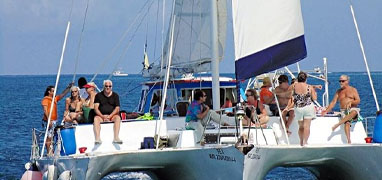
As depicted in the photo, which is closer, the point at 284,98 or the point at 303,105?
the point at 303,105

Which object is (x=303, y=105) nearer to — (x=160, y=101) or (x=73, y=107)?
(x=73, y=107)

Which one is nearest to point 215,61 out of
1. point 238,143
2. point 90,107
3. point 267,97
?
point 267,97

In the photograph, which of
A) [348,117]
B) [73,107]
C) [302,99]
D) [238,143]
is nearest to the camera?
[238,143]

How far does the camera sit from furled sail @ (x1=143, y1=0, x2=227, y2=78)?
21547mm

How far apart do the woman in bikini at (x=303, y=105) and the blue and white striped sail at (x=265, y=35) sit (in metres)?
0.54

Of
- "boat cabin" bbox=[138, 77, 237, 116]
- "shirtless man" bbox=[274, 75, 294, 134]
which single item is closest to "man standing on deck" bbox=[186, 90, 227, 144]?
"shirtless man" bbox=[274, 75, 294, 134]

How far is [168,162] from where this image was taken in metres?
18.5

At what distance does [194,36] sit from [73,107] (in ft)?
13.1

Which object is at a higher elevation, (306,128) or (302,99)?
(302,99)

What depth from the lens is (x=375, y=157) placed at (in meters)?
17.7

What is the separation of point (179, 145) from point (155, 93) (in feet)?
18.6

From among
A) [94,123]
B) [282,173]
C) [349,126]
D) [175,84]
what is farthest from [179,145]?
[282,173]

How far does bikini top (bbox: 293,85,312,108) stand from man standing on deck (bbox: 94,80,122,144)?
3.61 meters

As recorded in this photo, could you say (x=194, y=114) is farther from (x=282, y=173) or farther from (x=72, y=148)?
(x=282, y=173)
